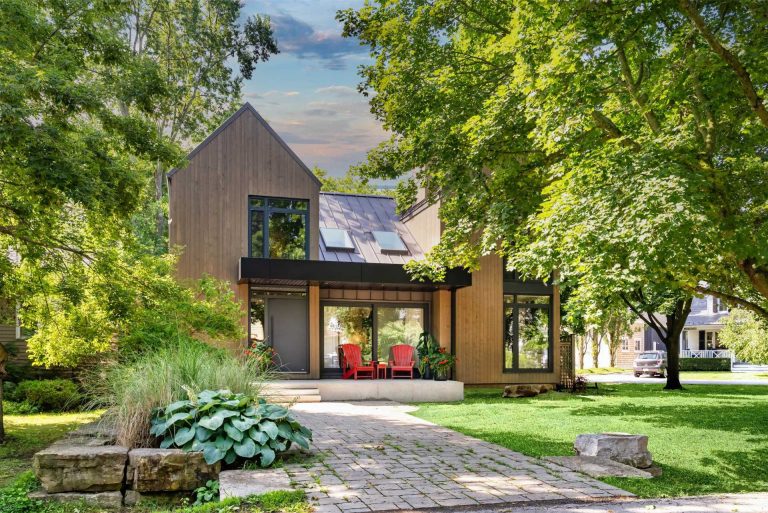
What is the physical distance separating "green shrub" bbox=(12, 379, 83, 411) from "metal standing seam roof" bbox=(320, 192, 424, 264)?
22.0 ft

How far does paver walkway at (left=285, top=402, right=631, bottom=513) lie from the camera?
5.09 m

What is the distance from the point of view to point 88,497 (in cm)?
559

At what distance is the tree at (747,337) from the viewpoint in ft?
79.6

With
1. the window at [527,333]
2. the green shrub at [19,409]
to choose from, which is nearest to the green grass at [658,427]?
the window at [527,333]

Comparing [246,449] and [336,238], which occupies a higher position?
[336,238]

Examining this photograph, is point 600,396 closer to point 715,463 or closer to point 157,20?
point 715,463

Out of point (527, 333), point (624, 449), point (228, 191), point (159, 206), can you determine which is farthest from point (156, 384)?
Result: point (159, 206)

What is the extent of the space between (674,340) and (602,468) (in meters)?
15.5

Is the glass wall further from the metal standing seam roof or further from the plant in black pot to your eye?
the metal standing seam roof

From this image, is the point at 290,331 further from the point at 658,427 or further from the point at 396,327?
the point at 658,427

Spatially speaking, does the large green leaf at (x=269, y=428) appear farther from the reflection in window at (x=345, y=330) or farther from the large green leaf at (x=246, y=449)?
the reflection in window at (x=345, y=330)

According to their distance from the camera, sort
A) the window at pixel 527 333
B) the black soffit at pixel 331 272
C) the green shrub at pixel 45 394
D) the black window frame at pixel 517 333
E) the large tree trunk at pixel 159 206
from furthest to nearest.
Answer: the large tree trunk at pixel 159 206 → the window at pixel 527 333 → the black window frame at pixel 517 333 → the black soffit at pixel 331 272 → the green shrub at pixel 45 394

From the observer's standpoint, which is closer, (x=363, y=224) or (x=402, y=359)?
(x=402, y=359)

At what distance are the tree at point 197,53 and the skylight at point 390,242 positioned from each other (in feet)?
26.8
